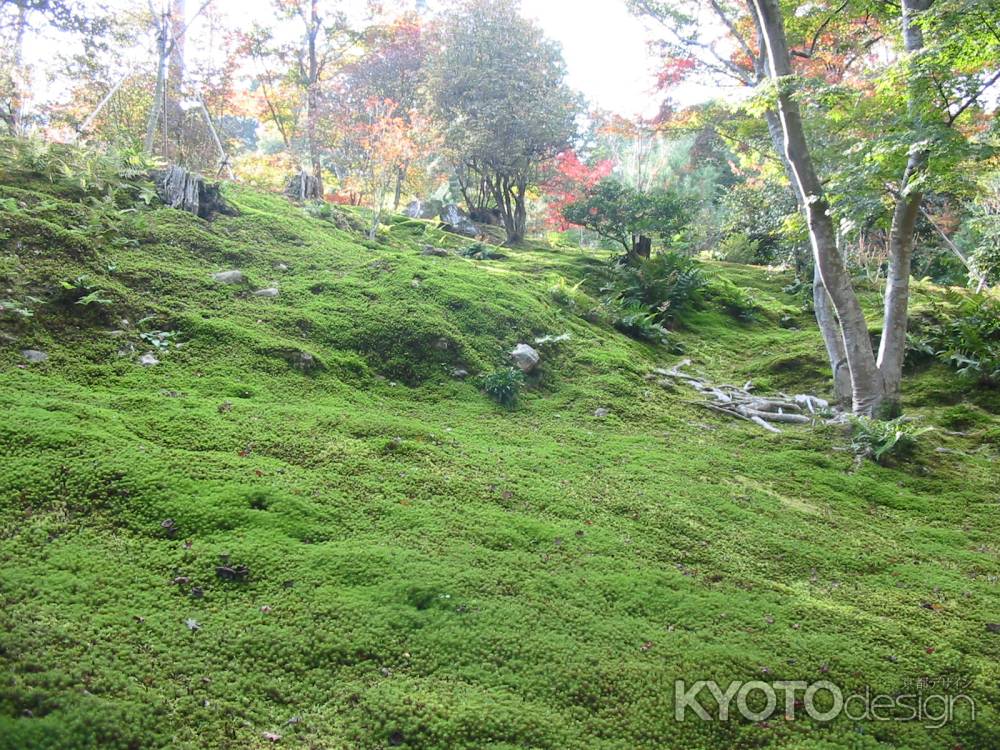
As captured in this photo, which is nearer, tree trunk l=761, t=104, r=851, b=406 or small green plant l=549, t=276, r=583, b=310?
tree trunk l=761, t=104, r=851, b=406

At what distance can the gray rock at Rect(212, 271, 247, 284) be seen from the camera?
7.18 m

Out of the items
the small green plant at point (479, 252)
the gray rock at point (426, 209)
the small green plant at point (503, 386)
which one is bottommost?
the small green plant at point (503, 386)

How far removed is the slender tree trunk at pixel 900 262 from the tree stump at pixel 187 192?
9.05 meters

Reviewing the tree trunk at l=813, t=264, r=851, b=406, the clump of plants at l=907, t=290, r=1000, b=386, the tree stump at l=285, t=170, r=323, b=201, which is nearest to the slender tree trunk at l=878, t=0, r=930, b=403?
the tree trunk at l=813, t=264, r=851, b=406

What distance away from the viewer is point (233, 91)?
17141mm

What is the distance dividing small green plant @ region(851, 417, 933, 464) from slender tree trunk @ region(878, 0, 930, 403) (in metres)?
0.87

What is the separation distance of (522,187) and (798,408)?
12001 millimetres

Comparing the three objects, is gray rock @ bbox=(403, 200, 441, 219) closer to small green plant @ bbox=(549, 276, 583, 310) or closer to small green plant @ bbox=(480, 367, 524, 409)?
small green plant @ bbox=(549, 276, 583, 310)

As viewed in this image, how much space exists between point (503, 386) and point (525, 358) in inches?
36.9

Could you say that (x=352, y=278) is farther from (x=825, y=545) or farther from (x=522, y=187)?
(x=522, y=187)

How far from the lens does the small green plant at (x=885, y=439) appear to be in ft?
21.0

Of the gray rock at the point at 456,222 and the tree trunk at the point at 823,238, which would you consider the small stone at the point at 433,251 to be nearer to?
the gray rock at the point at 456,222

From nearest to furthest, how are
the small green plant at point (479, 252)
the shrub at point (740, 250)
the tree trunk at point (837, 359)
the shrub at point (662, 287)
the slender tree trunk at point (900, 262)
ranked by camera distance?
the slender tree trunk at point (900, 262) < the tree trunk at point (837, 359) < the shrub at point (662, 287) < the small green plant at point (479, 252) < the shrub at point (740, 250)

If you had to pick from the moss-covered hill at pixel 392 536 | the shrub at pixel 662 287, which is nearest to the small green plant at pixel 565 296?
the shrub at pixel 662 287
